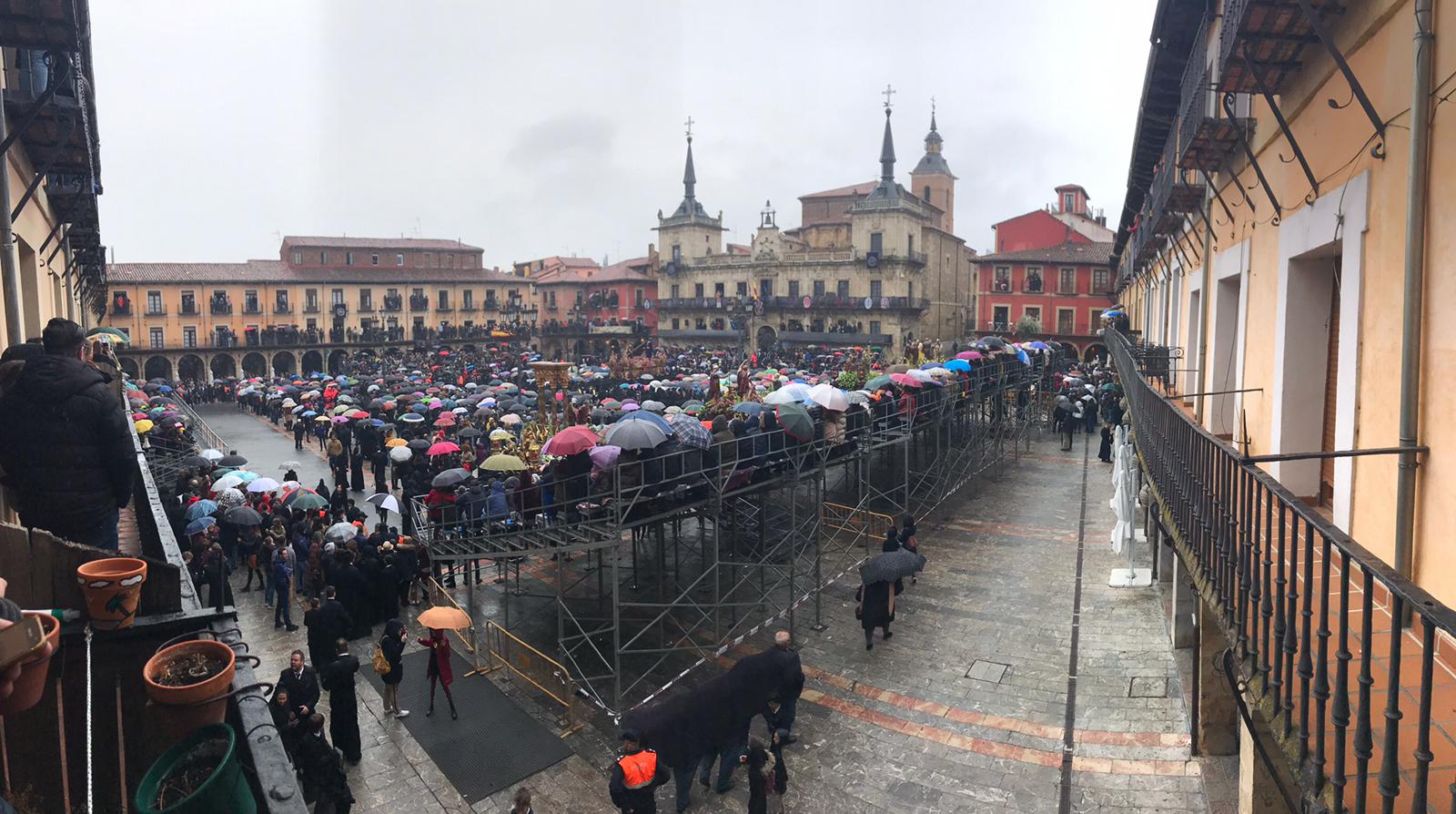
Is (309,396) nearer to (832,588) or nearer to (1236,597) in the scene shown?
(832,588)

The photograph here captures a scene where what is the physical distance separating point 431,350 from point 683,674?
→ 5755cm

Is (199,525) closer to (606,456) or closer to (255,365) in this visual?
(606,456)

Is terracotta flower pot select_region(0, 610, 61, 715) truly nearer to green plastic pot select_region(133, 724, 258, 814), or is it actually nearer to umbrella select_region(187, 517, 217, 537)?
green plastic pot select_region(133, 724, 258, 814)

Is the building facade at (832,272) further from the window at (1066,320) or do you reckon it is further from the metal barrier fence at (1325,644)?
the metal barrier fence at (1325,644)

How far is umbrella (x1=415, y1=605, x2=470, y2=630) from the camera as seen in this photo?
10.6 meters

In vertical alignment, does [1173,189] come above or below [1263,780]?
above

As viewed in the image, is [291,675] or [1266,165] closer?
[1266,165]

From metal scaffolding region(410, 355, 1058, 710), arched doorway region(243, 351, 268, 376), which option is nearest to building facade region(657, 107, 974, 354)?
arched doorway region(243, 351, 268, 376)

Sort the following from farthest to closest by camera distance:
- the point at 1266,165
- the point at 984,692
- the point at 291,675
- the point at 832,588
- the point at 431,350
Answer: the point at 431,350 → the point at 832,588 → the point at 984,692 → the point at 291,675 → the point at 1266,165

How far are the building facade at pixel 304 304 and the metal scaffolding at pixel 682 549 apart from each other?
4813cm

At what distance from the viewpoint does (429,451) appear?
64.5 ft

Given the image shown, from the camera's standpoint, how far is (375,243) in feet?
224

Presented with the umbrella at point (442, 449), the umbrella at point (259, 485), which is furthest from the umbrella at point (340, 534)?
the umbrella at point (442, 449)

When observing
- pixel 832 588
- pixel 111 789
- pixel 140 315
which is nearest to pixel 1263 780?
pixel 111 789
